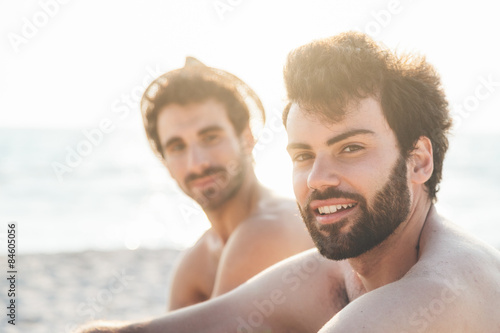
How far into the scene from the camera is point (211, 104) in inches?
159

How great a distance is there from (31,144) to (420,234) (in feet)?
111

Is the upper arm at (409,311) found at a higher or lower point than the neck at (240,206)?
lower

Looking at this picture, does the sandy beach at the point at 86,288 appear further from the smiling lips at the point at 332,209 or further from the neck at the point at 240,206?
the smiling lips at the point at 332,209

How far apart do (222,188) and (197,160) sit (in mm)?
212

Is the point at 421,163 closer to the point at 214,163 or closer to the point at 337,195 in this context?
the point at 337,195

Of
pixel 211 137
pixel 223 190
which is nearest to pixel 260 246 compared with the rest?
pixel 223 190

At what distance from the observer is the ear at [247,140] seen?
4148 mm

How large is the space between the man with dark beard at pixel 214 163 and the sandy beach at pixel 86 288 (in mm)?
2480

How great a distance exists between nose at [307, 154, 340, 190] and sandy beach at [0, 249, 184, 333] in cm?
445

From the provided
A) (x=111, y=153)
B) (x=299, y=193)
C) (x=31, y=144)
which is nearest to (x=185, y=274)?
(x=299, y=193)

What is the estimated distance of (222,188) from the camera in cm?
386

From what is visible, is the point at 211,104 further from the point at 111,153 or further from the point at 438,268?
the point at 111,153

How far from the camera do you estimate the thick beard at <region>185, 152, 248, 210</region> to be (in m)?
3.87

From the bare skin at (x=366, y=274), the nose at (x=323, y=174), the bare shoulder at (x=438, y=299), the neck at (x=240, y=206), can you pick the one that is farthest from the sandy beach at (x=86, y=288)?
the bare shoulder at (x=438, y=299)
